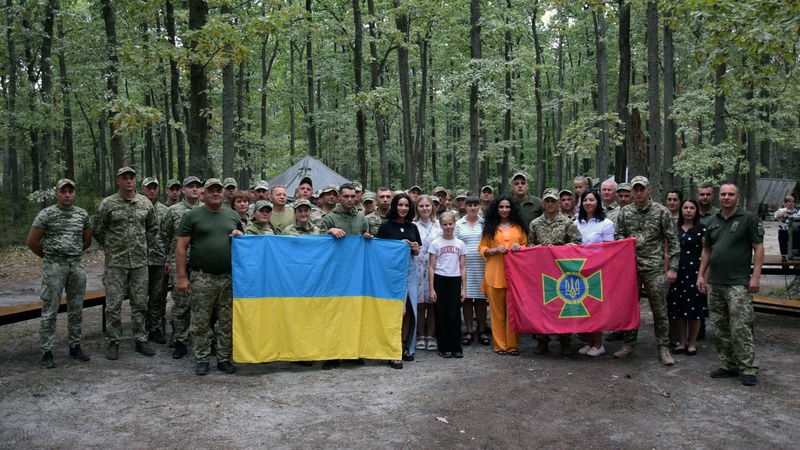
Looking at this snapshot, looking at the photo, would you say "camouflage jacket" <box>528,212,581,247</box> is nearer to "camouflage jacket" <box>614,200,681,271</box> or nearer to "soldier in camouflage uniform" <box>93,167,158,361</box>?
"camouflage jacket" <box>614,200,681,271</box>

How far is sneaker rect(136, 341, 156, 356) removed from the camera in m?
7.25

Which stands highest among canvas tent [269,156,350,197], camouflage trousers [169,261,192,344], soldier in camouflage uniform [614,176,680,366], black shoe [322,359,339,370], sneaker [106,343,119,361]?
canvas tent [269,156,350,197]

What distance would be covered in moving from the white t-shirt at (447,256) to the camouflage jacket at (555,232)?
1.01 m

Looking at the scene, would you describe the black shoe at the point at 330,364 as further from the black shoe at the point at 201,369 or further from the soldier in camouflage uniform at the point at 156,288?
the soldier in camouflage uniform at the point at 156,288

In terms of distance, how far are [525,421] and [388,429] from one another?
1.22 m

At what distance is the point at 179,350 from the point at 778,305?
8364 mm

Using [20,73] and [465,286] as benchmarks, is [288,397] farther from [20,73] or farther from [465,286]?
[20,73]

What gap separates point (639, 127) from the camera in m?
12.7

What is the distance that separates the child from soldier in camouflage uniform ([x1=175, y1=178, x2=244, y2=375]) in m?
2.50

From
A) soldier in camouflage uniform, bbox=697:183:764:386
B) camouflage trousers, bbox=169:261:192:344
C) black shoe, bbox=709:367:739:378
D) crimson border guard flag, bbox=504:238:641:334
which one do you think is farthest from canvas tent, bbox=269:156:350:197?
black shoe, bbox=709:367:739:378

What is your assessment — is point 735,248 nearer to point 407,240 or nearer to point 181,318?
point 407,240

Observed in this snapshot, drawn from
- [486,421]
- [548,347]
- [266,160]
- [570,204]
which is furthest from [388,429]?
[266,160]

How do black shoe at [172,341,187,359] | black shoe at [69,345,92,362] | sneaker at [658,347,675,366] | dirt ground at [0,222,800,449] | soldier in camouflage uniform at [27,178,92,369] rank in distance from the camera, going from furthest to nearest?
black shoe at [172,341,187,359]
black shoe at [69,345,92,362]
sneaker at [658,347,675,366]
soldier in camouflage uniform at [27,178,92,369]
dirt ground at [0,222,800,449]

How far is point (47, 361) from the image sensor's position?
260 inches
